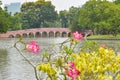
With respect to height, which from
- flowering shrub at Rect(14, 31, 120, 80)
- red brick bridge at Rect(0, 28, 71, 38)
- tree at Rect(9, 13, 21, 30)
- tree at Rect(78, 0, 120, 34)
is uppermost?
flowering shrub at Rect(14, 31, 120, 80)

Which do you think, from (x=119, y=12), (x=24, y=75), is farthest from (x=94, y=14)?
(x=24, y=75)

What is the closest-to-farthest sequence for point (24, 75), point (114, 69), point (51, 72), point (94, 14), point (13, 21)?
point (51, 72) → point (114, 69) → point (24, 75) → point (94, 14) → point (13, 21)

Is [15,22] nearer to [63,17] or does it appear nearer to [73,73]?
[63,17]

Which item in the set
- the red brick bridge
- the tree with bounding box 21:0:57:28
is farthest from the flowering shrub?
the tree with bounding box 21:0:57:28

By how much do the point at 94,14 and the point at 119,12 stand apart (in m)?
5.62

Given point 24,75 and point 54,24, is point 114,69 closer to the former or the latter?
point 24,75

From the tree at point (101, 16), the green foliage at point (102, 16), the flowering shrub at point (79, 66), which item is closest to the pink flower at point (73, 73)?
the flowering shrub at point (79, 66)

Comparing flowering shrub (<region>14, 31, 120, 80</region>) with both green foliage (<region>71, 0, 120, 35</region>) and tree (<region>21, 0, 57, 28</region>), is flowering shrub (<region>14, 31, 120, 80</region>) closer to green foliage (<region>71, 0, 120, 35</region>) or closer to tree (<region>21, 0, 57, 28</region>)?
green foliage (<region>71, 0, 120, 35</region>)

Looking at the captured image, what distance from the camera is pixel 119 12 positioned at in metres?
86.8

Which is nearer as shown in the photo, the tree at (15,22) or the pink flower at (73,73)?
the pink flower at (73,73)

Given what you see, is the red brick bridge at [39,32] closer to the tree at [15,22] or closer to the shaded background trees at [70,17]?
the shaded background trees at [70,17]

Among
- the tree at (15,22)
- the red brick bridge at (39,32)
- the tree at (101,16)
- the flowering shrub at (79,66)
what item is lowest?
the red brick bridge at (39,32)

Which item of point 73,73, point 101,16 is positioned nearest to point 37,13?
point 101,16

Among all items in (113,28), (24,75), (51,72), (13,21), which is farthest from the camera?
(13,21)
